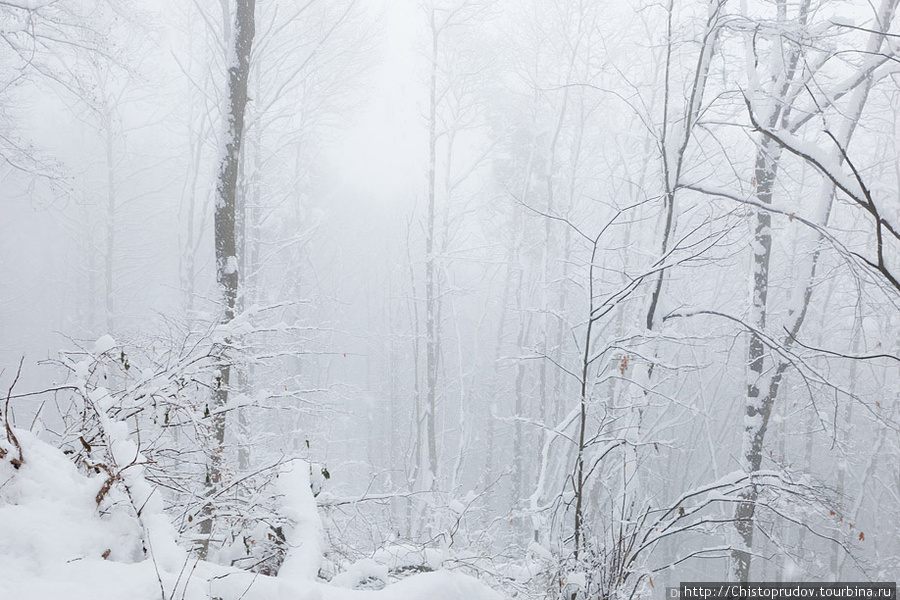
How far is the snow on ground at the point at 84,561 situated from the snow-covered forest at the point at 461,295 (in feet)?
0.04

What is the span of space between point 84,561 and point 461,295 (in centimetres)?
1390

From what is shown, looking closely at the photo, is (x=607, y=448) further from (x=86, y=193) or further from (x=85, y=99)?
(x=86, y=193)

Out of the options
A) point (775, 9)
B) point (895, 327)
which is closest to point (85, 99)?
point (775, 9)

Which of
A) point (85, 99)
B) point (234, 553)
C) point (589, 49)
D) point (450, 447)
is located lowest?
point (450, 447)

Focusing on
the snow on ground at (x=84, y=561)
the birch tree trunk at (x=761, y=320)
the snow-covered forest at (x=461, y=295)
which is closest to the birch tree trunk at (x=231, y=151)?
the snow-covered forest at (x=461, y=295)

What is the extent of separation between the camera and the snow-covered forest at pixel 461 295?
8.14ft

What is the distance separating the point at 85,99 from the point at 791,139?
24.9 feet

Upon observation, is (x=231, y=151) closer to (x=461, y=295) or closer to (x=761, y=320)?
(x=761, y=320)

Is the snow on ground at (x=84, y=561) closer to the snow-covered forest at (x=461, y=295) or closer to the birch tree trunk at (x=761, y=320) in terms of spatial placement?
the snow-covered forest at (x=461, y=295)

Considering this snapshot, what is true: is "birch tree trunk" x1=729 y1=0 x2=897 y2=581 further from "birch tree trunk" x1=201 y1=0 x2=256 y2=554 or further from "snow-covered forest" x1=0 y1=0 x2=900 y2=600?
"birch tree trunk" x1=201 y1=0 x2=256 y2=554

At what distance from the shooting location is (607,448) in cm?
325

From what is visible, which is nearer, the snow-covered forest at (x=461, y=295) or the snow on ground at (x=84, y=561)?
the snow on ground at (x=84, y=561)

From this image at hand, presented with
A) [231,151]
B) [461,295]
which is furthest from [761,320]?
[461,295]

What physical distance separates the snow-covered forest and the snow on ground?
0.4 inches
